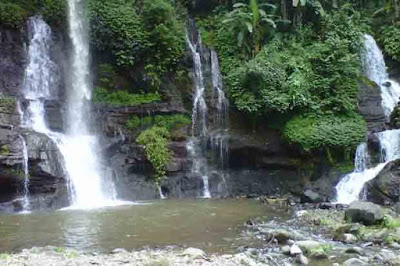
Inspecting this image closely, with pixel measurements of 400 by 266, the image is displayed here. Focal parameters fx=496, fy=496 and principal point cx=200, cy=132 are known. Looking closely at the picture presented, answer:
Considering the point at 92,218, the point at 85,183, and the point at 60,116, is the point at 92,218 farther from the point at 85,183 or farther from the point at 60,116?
the point at 60,116

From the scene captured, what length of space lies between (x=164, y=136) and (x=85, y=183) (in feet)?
11.6

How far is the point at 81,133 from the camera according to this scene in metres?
18.8

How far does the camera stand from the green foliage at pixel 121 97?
1945cm

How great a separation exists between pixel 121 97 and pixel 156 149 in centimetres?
317

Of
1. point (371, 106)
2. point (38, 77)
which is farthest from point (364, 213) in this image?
point (38, 77)

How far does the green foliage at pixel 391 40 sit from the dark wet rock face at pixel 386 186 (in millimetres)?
8469

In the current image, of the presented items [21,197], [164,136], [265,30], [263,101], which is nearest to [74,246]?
[21,197]

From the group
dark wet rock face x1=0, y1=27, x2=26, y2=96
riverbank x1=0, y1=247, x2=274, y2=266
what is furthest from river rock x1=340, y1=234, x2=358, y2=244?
dark wet rock face x1=0, y1=27, x2=26, y2=96

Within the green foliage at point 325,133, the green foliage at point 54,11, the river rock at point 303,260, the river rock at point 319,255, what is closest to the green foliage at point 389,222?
the river rock at point 319,255

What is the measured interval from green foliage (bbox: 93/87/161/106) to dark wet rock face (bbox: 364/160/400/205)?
8.74 m

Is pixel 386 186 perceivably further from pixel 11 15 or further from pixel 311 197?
pixel 11 15

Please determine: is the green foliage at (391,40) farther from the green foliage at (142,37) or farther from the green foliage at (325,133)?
the green foliage at (142,37)

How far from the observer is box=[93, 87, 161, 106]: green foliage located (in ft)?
63.8

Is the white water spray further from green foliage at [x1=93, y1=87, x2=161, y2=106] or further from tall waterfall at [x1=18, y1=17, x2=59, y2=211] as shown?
tall waterfall at [x1=18, y1=17, x2=59, y2=211]
